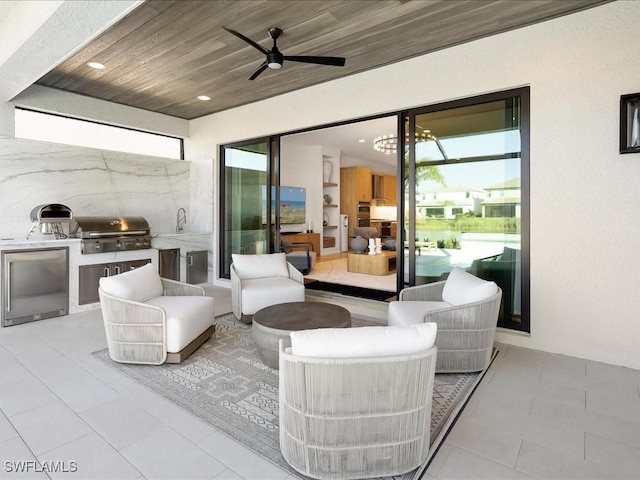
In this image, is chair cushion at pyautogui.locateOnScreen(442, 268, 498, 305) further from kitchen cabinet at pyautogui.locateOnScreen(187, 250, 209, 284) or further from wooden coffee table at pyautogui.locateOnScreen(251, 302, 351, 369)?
kitchen cabinet at pyautogui.locateOnScreen(187, 250, 209, 284)

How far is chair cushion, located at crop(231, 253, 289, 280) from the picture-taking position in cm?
458

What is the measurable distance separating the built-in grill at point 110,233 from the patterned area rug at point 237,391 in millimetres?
2039

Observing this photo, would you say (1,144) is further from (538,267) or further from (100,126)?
(538,267)

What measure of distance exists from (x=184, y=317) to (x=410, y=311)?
1.93m

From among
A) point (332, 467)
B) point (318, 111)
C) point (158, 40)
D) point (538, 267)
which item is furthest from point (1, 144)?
point (538, 267)

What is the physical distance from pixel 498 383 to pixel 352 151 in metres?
8.17

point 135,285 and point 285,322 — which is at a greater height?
point 135,285

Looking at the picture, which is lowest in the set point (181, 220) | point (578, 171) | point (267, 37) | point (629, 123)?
point (181, 220)

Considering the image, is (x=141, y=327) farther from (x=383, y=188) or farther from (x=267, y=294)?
(x=383, y=188)

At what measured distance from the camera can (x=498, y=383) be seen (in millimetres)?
2760

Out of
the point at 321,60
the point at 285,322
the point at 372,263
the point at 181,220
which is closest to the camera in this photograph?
the point at 285,322

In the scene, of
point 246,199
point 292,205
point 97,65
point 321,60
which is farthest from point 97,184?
point 292,205

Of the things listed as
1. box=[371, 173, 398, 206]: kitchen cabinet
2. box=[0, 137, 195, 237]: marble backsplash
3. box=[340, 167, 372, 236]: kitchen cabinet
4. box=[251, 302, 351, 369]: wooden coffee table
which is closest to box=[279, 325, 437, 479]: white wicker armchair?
box=[251, 302, 351, 369]: wooden coffee table

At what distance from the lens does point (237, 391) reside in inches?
103
